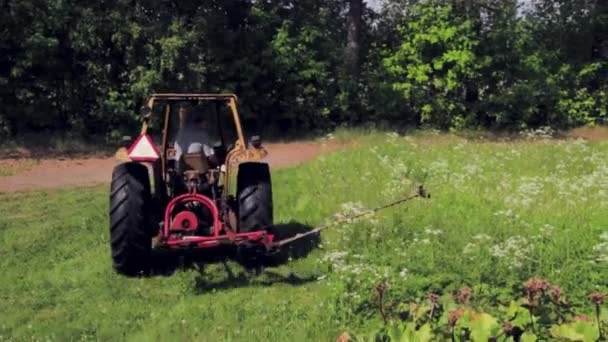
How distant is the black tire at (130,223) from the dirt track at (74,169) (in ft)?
23.7

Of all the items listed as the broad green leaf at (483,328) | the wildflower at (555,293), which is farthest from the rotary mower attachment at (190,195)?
the broad green leaf at (483,328)

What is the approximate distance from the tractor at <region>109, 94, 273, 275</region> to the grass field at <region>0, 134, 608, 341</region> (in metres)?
0.45

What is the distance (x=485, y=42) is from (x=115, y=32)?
11.0 meters

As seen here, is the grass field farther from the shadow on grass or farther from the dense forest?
the dense forest

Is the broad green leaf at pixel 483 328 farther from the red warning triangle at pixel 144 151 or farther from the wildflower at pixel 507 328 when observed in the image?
the red warning triangle at pixel 144 151

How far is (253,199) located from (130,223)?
1.31 metres

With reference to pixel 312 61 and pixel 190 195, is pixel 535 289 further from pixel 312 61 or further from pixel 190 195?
pixel 312 61

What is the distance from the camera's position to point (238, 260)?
30.2 feet

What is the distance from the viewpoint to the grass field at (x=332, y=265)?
6.63m

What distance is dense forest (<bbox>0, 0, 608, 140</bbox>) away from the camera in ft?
66.6

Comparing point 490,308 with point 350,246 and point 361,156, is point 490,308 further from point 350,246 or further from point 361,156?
point 361,156

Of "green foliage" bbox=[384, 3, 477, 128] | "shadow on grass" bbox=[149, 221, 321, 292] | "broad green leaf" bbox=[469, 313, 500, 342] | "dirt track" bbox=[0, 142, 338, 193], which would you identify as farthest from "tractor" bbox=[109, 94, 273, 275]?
"green foliage" bbox=[384, 3, 477, 128]

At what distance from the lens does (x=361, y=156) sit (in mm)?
15672

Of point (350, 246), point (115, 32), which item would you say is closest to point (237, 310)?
point (350, 246)
